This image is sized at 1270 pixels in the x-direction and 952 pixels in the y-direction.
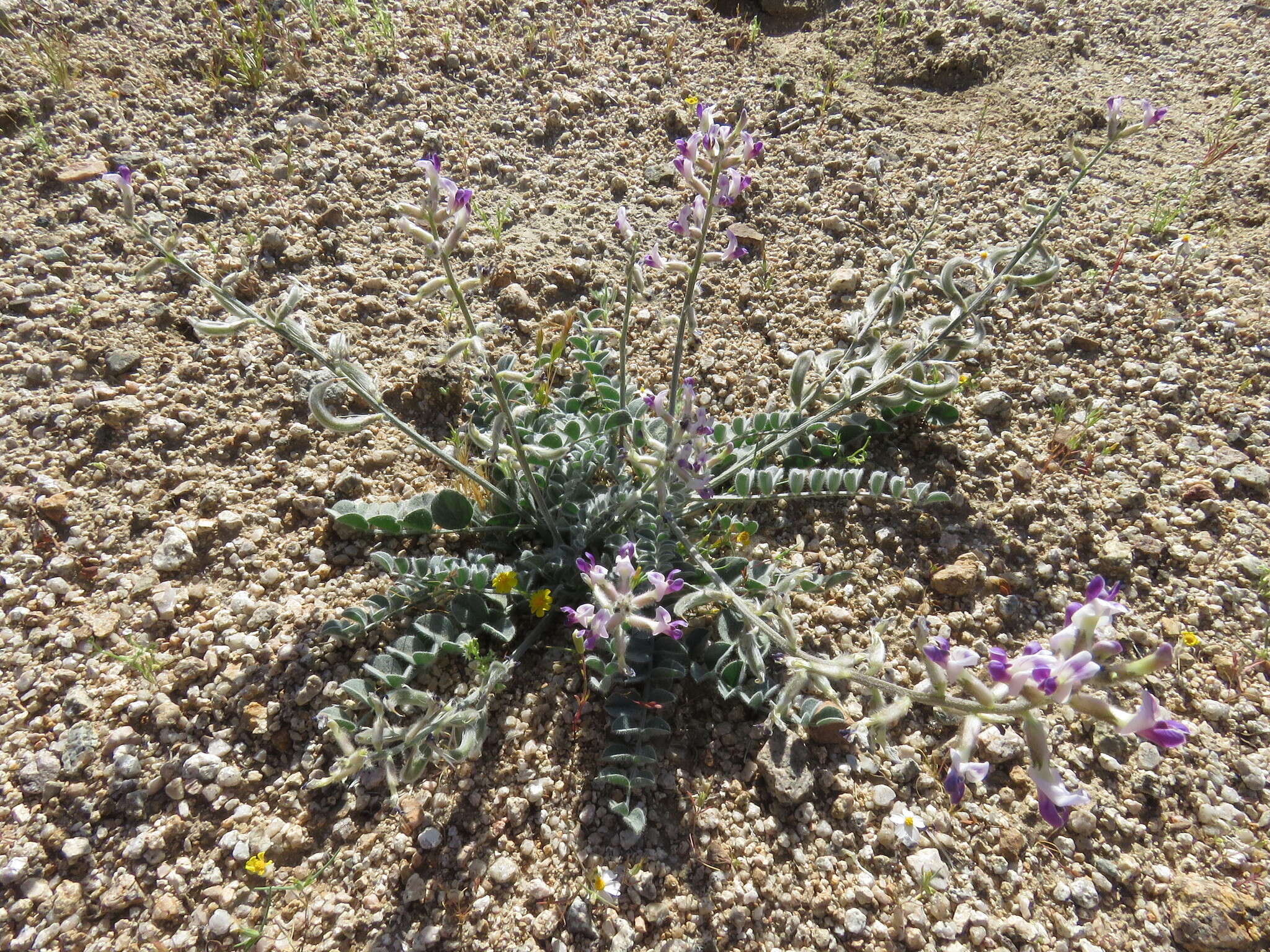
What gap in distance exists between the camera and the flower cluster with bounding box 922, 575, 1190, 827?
1463 millimetres

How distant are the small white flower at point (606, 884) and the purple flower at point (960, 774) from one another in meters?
1.11

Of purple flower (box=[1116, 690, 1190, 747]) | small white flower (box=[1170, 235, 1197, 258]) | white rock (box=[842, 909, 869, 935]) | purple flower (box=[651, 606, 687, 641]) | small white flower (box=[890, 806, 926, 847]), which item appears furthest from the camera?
small white flower (box=[1170, 235, 1197, 258])

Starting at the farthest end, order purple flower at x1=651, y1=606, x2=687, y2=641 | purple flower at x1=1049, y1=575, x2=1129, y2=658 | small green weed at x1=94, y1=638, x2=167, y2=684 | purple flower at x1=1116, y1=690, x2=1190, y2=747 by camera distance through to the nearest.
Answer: small green weed at x1=94, y1=638, x2=167, y2=684 < purple flower at x1=651, y1=606, x2=687, y2=641 < purple flower at x1=1049, y1=575, x2=1129, y2=658 < purple flower at x1=1116, y1=690, x2=1190, y2=747

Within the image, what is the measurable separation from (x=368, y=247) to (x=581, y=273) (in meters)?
1.12

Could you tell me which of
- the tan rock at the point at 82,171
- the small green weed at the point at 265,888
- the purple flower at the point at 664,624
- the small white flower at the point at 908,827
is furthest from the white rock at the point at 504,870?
the tan rock at the point at 82,171

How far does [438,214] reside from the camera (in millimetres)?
2145

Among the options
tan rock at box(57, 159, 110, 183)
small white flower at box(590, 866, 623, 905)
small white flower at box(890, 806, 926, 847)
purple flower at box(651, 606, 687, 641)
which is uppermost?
tan rock at box(57, 159, 110, 183)

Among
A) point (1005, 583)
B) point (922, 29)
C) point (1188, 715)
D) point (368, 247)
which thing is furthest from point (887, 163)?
point (1188, 715)

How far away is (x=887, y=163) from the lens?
4.50m

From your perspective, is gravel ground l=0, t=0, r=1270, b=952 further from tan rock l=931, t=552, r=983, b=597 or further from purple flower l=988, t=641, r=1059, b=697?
purple flower l=988, t=641, r=1059, b=697

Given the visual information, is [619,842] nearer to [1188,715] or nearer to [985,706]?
[985,706]

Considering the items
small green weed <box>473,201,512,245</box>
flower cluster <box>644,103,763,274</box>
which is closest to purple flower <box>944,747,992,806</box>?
flower cluster <box>644,103,763,274</box>

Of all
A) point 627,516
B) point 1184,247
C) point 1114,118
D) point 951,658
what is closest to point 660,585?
point 951,658

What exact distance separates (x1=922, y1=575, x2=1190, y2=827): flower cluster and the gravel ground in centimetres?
100
